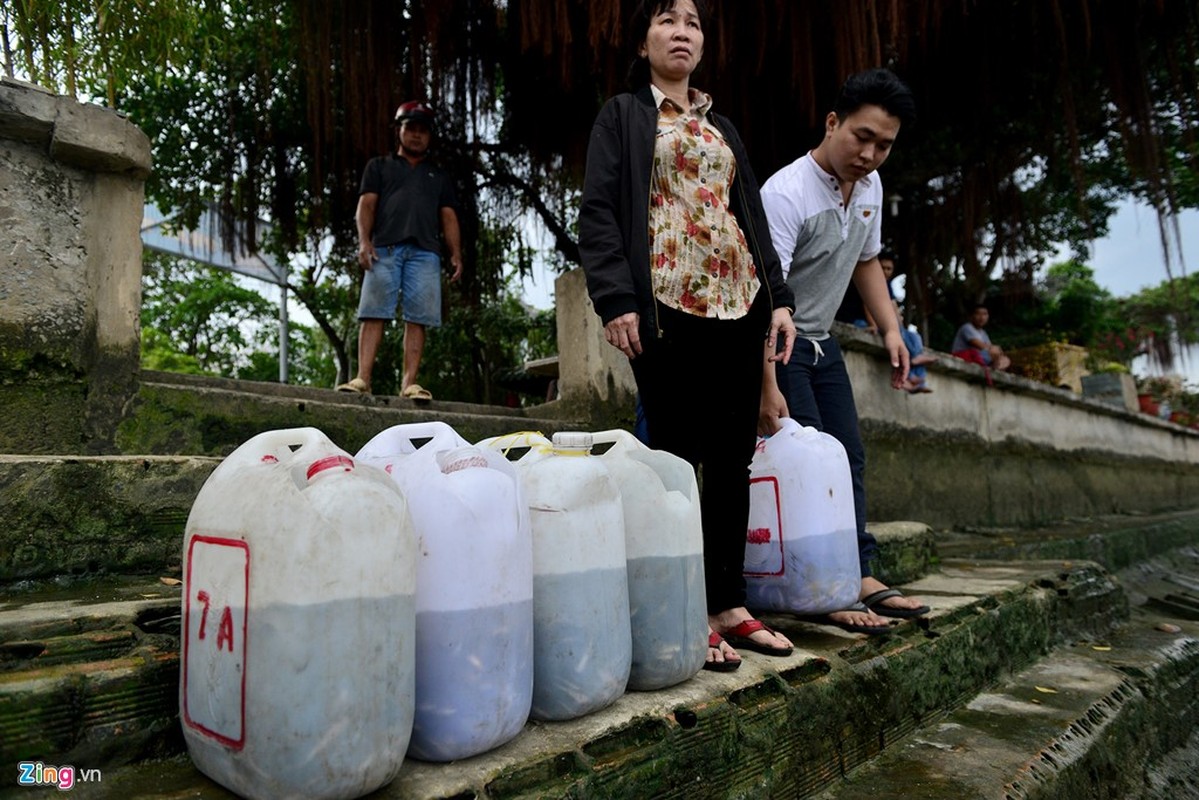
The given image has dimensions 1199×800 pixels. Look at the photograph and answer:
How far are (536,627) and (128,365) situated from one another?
5.14ft

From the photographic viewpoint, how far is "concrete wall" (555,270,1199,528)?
3.40 m

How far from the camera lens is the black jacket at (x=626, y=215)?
1686mm

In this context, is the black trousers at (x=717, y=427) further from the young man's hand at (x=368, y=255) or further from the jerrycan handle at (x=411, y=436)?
the young man's hand at (x=368, y=255)

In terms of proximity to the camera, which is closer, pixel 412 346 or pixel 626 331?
pixel 626 331

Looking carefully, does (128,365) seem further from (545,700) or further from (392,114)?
(392,114)

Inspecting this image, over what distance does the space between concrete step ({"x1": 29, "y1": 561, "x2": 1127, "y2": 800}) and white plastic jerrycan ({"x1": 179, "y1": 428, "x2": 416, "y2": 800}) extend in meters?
0.10

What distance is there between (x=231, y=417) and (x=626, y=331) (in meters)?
1.37

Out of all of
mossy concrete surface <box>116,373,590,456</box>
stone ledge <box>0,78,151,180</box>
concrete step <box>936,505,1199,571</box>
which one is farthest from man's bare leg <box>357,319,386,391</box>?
concrete step <box>936,505,1199,571</box>

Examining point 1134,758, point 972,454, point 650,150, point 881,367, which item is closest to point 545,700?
point 650,150

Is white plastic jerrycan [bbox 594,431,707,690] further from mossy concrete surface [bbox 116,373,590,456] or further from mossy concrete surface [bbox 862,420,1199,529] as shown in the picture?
mossy concrete surface [bbox 862,420,1199,529]

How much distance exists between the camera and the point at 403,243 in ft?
12.6

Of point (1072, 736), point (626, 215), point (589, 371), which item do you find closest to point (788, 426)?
point (626, 215)

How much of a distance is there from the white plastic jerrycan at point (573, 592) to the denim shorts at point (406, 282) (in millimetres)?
2695

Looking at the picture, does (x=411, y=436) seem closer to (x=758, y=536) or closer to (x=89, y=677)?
(x=89, y=677)
